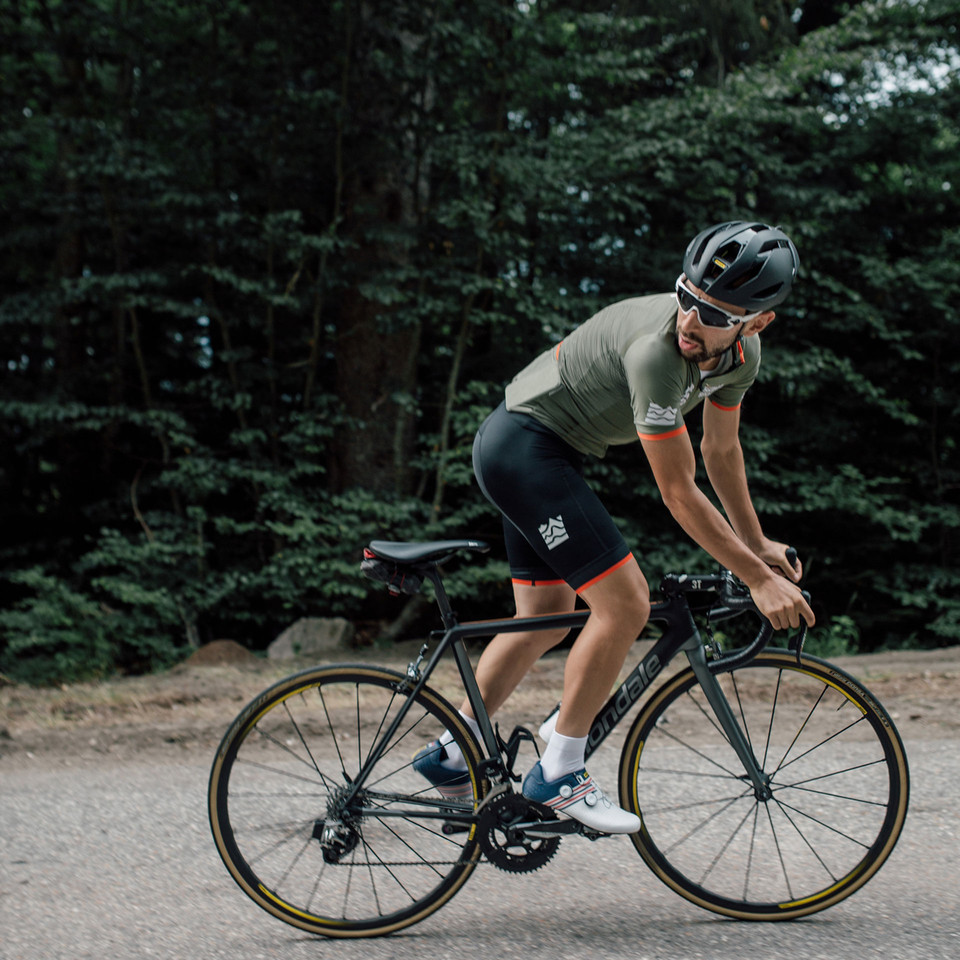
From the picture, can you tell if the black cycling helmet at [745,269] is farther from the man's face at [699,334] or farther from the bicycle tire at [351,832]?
the bicycle tire at [351,832]

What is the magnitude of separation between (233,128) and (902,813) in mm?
8734

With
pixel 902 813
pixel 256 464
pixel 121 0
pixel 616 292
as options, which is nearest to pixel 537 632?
pixel 902 813

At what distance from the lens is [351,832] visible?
263 centimetres

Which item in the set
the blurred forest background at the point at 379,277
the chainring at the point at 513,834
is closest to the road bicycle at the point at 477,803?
the chainring at the point at 513,834

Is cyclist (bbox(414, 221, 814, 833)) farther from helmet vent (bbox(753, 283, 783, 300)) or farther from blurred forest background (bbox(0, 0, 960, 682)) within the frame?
blurred forest background (bbox(0, 0, 960, 682))

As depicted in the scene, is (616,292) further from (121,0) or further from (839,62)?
(121,0)

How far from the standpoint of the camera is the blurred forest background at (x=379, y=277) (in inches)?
340

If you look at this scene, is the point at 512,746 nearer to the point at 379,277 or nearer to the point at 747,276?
the point at 747,276

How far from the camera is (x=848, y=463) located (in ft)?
34.5

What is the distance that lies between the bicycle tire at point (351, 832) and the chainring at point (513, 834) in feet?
0.15

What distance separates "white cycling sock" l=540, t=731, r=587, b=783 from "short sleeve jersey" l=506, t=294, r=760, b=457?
0.87m

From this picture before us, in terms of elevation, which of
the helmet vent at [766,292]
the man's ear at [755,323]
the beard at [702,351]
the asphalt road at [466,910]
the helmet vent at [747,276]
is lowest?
the asphalt road at [466,910]

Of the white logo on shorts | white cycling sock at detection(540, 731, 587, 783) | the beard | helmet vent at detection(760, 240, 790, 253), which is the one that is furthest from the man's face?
white cycling sock at detection(540, 731, 587, 783)

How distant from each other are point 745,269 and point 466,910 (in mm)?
2137
